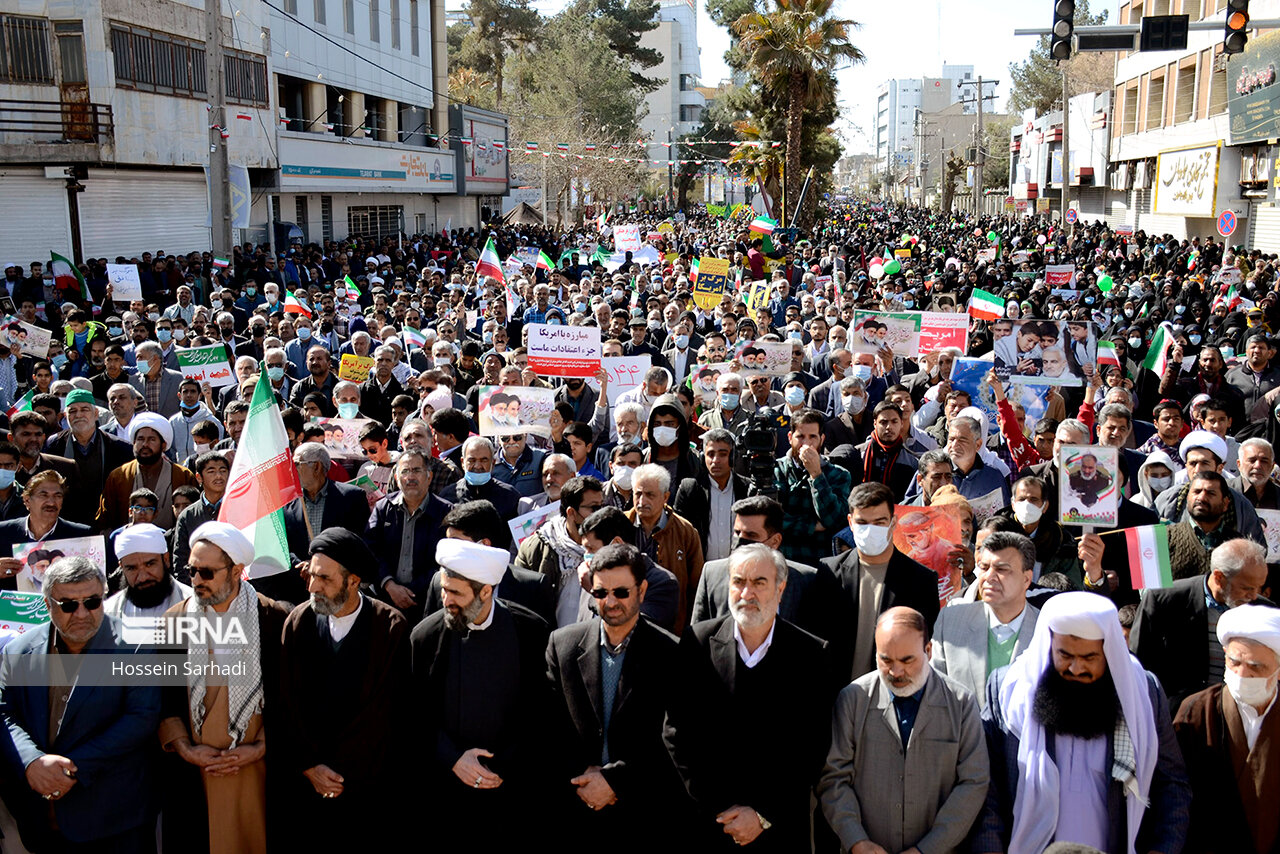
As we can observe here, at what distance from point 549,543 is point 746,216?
50.7m

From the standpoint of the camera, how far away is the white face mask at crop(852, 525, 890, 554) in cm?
490

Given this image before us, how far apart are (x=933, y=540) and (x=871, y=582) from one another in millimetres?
569

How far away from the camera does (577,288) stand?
18219 millimetres

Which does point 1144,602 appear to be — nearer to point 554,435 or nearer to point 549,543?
point 549,543

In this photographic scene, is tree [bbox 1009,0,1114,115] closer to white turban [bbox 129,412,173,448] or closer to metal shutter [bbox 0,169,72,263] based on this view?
metal shutter [bbox 0,169,72,263]

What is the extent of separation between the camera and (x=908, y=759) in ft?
12.4

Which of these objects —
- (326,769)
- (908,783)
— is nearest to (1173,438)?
(908,783)

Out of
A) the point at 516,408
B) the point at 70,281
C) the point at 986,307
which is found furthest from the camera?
the point at 70,281

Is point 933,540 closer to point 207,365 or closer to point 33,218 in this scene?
point 207,365

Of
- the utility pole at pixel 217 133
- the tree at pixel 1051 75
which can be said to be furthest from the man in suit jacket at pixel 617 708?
the tree at pixel 1051 75

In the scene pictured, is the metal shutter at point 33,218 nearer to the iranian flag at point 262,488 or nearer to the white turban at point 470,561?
the iranian flag at point 262,488

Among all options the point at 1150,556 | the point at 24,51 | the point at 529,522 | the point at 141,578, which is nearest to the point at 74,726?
the point at 141,578

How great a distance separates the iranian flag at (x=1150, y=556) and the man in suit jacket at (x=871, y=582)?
0.87 metres

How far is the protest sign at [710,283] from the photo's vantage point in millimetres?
15414
